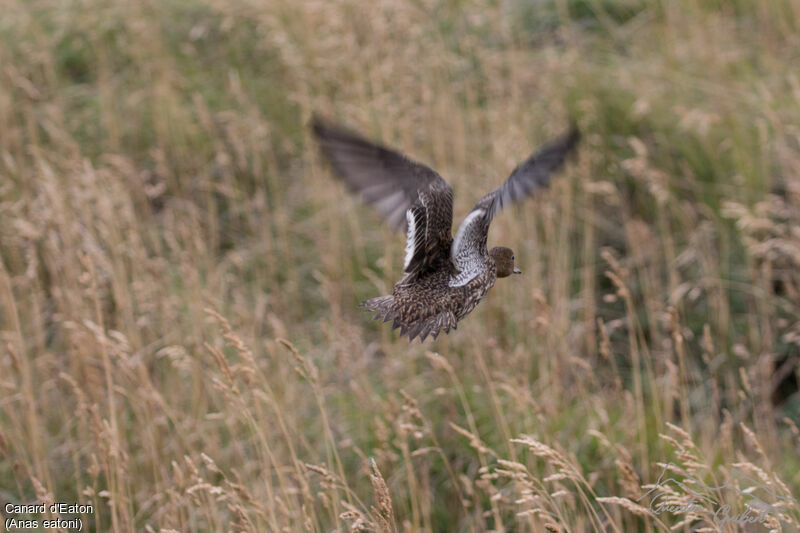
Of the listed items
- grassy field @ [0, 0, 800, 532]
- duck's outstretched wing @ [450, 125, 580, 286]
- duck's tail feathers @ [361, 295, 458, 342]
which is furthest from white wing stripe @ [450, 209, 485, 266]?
grassy field @ [0, 0, 800, 532]

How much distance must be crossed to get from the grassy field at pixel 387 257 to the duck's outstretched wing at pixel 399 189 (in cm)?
38

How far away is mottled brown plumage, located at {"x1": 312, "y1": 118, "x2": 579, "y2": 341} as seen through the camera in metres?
2.32

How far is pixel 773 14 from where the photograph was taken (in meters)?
5.62

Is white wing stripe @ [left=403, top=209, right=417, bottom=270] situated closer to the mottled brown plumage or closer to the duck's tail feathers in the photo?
the mottled brown plumage

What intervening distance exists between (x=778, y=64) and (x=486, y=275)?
3554 mm

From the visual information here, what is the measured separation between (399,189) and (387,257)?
55.2 inches

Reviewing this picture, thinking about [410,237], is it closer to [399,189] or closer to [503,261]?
[399,189]

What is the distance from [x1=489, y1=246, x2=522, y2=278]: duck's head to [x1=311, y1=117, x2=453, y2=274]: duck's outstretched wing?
0.16m

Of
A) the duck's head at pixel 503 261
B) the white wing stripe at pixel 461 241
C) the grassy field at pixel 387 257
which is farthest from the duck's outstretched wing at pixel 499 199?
the grassy field at pixel 387 257

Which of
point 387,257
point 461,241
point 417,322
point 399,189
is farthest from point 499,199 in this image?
point 387,257

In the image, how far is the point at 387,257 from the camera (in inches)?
157

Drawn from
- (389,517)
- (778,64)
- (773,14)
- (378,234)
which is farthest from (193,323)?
(773,14)

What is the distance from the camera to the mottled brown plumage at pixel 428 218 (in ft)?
7.61

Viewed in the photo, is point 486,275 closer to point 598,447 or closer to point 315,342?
point 598,447
